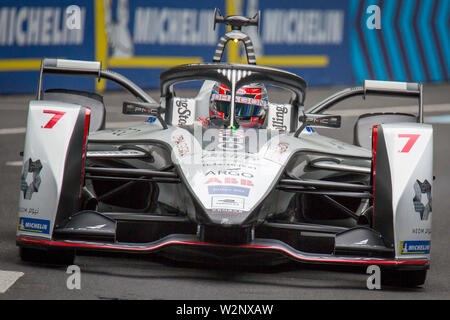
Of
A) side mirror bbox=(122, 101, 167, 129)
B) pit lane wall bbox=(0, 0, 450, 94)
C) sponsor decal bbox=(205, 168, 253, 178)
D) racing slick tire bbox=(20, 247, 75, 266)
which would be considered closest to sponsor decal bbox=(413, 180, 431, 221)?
sponsor decal bbox=(205, 168, 253, 178)

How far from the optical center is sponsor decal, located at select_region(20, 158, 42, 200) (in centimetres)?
598

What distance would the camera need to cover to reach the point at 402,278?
20.0ft

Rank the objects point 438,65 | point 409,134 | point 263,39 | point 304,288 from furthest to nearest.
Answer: point 438,65, point 263,39, point 409,134, point 304,288

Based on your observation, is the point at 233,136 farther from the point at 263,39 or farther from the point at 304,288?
the point at 263,39

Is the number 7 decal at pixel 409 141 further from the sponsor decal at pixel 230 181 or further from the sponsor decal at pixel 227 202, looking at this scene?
the sponsor decal at pixel 227 202

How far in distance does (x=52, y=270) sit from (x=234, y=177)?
126 cm

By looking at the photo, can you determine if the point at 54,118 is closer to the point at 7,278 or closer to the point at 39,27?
the point at 7,278

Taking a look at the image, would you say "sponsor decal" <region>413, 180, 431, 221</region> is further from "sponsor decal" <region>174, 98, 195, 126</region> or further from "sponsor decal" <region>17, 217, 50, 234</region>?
"sponsor decal" <region>17, 217, 50, 234</region>

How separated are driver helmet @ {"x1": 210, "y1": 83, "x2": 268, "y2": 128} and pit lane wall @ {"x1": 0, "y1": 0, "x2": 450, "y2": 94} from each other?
773cm

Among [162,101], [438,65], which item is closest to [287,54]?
[438,65]

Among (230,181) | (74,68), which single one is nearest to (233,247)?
(230,181)

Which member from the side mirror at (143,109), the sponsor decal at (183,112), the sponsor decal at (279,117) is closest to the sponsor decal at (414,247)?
the sponsor decal at (279,117)

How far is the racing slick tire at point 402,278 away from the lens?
6.09 meters

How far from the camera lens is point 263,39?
1788 centimetres
